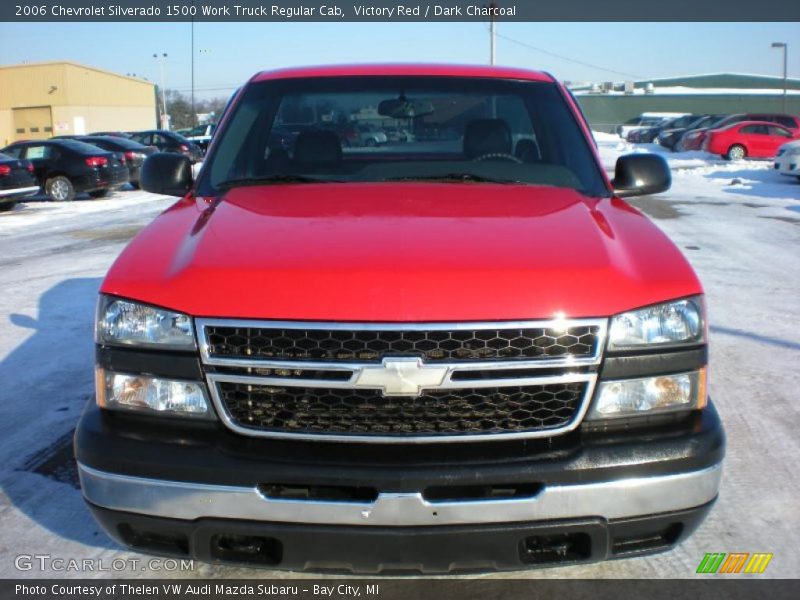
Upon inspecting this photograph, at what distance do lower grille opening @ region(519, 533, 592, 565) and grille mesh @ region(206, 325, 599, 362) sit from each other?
1.77 ft

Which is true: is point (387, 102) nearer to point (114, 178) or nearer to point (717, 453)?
point (717, 453)

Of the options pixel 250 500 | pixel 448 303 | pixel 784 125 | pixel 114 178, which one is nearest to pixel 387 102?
pixel 448 303

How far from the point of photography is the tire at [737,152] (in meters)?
28.6

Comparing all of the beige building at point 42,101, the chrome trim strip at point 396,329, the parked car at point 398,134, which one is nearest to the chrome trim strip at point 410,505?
the chrome trim strip at point 396,329

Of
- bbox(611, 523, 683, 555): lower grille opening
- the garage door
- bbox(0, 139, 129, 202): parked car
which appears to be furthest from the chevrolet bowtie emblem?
the garage door

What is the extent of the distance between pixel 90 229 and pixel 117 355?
1185 centimetres

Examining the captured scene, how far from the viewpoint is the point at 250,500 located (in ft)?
7.73

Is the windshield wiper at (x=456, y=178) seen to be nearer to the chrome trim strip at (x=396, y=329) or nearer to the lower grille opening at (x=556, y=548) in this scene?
the chrome trim strip at (x=396, y=329)

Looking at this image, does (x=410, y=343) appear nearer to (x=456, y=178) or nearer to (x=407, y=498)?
(x=407, y=498)

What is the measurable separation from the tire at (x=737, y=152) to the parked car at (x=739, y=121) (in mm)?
1590

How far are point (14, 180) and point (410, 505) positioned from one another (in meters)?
16.5

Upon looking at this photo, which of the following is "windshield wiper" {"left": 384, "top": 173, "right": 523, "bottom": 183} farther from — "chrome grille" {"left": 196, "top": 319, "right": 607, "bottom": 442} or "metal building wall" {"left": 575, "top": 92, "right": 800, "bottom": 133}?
"metal building wall" {"left": 575, "top": 92, "right": 800, "bottom": 133}

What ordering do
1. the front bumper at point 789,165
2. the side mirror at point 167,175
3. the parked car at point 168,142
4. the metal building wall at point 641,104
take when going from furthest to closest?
the metal building wall at point 641,104, the parked car at point 168,142, the front bumper at point 789,165, the side mirror at point 167,175
